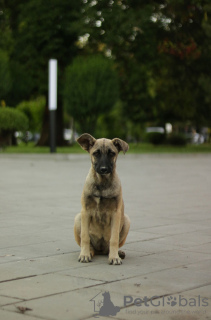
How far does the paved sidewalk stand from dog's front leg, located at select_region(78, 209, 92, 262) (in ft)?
0.28

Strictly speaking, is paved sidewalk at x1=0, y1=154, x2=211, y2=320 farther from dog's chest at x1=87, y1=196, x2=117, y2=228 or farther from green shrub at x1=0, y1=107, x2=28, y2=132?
green shrub at x1=0, y1=107, x2=28, y2=132

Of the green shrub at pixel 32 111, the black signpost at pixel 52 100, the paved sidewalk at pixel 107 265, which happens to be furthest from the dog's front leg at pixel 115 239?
the green shrub at pixel 32 111

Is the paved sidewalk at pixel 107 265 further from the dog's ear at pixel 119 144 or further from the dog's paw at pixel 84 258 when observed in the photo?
the dog's ear at pixel 119 144

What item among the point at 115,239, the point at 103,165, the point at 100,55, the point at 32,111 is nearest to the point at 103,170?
the point at 103,165

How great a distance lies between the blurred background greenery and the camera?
39.2 meters

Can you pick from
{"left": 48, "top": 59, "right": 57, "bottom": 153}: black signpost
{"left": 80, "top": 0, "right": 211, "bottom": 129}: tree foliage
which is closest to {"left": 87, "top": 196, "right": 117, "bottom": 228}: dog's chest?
{"left": 48, "top": 59, "right": 57, "bottom": 153}: black signpost

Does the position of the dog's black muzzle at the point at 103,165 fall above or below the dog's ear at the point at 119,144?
below

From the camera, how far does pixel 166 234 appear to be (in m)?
9.05

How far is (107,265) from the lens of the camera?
6848 mm

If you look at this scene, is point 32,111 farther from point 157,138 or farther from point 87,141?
point 87,141

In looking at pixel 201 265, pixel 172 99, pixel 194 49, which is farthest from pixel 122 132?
pixel 201 265

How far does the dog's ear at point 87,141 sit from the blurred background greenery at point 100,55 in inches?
1246

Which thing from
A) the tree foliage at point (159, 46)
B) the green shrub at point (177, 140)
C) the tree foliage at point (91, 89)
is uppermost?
the tree foliage at point (159, 46)

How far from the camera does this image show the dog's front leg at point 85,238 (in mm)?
6938
